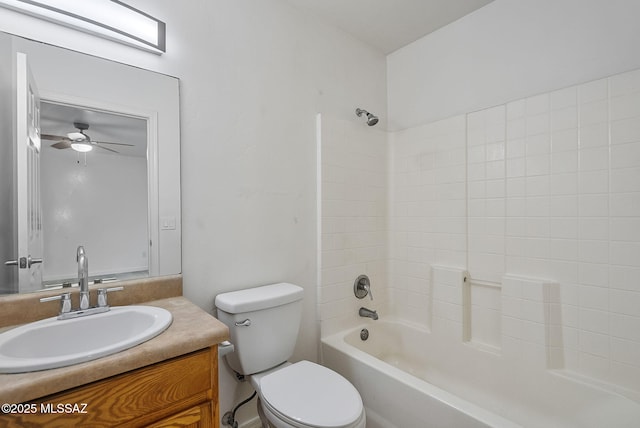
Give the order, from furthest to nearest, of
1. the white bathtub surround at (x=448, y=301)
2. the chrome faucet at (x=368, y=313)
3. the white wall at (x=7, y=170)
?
1. the chrome faucet at (x=368, y=313)
2. the white bathtub surround at (x=448, y=301)
3. the white wall at (x=7, y=170)

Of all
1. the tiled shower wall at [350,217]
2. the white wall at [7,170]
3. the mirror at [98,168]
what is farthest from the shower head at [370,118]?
the white wall at [7,170]

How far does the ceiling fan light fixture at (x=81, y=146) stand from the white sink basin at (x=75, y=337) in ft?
2.12

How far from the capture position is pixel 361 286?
2160 mm

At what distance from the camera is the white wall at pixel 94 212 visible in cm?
117

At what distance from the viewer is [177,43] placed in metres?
1.44

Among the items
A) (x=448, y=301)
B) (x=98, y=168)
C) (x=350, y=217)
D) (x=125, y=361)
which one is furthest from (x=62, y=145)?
(x=448, y=301)

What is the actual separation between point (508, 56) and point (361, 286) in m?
1.72

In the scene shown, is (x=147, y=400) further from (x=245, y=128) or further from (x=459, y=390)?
(x=459, y=390)

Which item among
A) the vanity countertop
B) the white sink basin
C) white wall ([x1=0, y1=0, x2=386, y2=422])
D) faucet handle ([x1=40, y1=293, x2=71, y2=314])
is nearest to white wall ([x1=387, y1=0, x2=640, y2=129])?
white wall ([x1=0, y1=0, x2=386, y2=422])

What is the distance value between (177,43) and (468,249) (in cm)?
202

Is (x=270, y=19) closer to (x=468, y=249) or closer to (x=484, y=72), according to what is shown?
(x=484, y=72)

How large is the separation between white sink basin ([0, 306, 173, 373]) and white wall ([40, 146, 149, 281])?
22 centimetres

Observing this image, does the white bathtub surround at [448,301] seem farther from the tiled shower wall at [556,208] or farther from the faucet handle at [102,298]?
Answer: the faucet handle at [102,298]

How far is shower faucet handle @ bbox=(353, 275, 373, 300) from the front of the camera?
7.02 feet
